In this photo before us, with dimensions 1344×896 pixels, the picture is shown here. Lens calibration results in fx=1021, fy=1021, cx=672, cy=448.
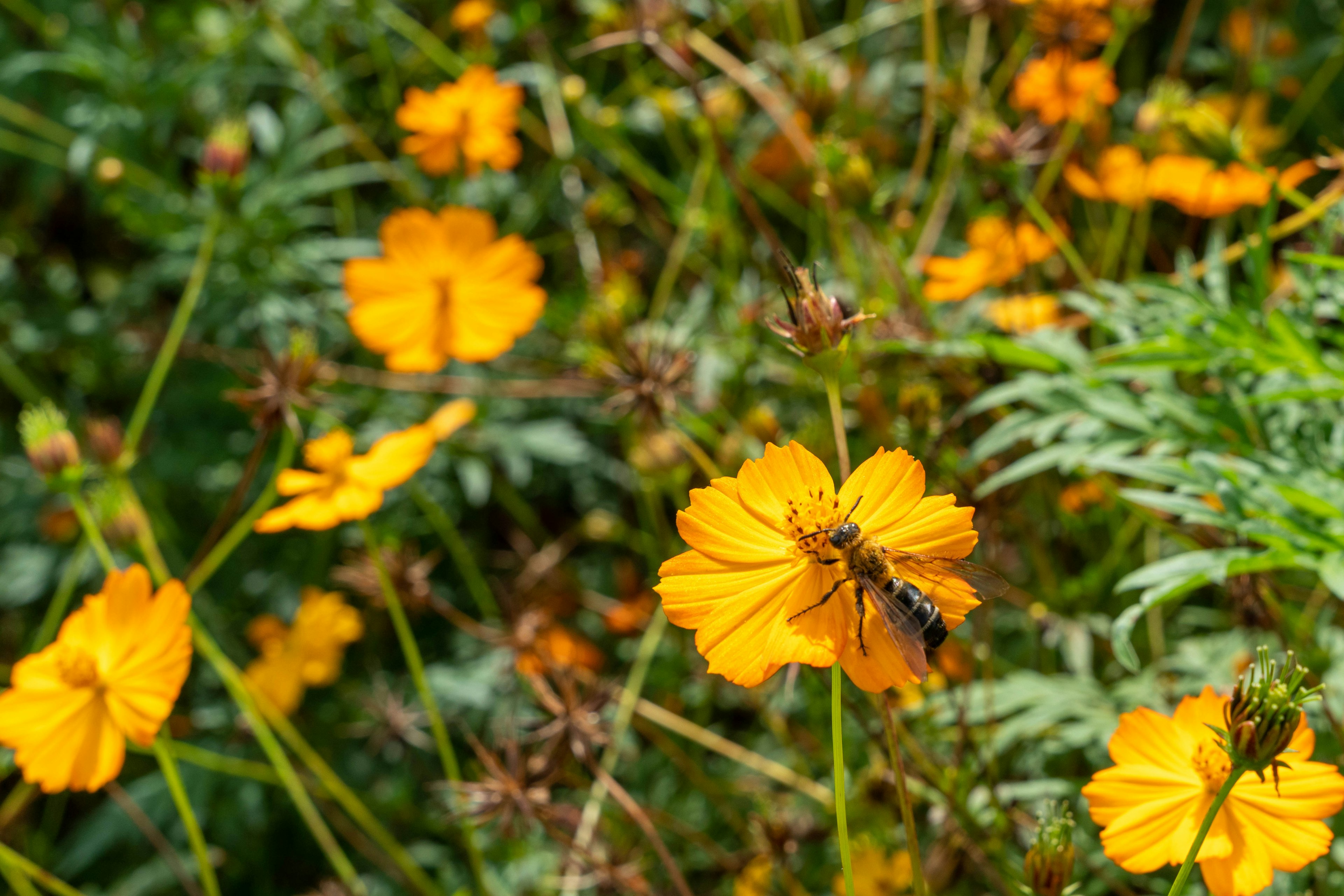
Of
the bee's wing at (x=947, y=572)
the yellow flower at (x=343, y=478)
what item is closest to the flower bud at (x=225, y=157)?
the yellow flower at (x=343, y=478)

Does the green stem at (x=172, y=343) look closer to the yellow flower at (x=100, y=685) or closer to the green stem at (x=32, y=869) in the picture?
the yellow flower at (x=100, y=685)

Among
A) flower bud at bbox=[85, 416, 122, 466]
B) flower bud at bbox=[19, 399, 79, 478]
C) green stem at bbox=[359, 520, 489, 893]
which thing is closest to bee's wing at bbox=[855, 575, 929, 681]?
green stem at bbox=[359, 520, 489, 893]

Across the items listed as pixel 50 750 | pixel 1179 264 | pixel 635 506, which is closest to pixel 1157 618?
pixel 1179 264

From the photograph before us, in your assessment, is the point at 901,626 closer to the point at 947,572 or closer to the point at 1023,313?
the point at 947,572

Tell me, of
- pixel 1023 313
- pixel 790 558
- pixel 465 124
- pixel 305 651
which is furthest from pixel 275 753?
pixel 1023 313

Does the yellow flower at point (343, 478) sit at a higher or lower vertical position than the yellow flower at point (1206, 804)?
lower

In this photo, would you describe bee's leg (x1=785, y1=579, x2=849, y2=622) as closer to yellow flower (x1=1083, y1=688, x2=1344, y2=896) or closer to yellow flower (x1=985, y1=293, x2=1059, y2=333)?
yellow flower (x1=1083, y1=688, x2=1344, y2=896)

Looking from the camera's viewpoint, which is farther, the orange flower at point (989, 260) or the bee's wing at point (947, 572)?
the orange flower at point (989, 260)

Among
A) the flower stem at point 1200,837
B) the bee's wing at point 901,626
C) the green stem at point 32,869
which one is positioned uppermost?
the bee's wing at point 901,626

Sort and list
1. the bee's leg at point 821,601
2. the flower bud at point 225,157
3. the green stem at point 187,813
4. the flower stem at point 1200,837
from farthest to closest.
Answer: the flower bud at point 225,157, the green stem at point 187,813, the bee's leg at point 821,601, the flower stem at point 1200,837
